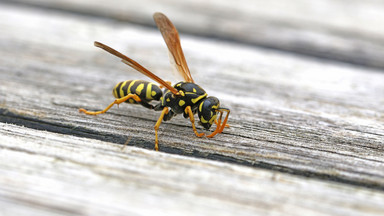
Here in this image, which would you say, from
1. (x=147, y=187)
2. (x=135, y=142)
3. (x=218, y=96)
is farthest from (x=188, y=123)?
(x=147, y=187)

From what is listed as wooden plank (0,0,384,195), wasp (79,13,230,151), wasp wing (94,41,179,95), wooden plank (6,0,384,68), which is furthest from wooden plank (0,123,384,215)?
wooden plank (6,0,384,68)

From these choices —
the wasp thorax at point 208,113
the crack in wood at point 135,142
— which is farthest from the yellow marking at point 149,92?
the crack in wood at point 135,142

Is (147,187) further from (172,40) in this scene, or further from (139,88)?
(172,40)

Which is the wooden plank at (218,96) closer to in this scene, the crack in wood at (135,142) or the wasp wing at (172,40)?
the crack in wood at (135,142)

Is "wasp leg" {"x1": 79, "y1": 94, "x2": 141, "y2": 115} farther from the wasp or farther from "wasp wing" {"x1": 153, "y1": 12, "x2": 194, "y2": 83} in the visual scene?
"wasp wing" {"x1": 153, "y1": 12, "x2": 194, "y2": 83}

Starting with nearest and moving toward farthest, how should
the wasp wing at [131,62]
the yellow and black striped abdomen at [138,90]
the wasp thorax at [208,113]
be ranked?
the wasp wing at [131,62] → the wasp thorax at [208,113] → the yellow and black striped abdomen at [138,90]

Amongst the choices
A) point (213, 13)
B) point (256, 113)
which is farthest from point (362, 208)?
point (213, 13)

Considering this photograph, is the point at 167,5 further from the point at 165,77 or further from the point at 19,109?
the point at 19,109
